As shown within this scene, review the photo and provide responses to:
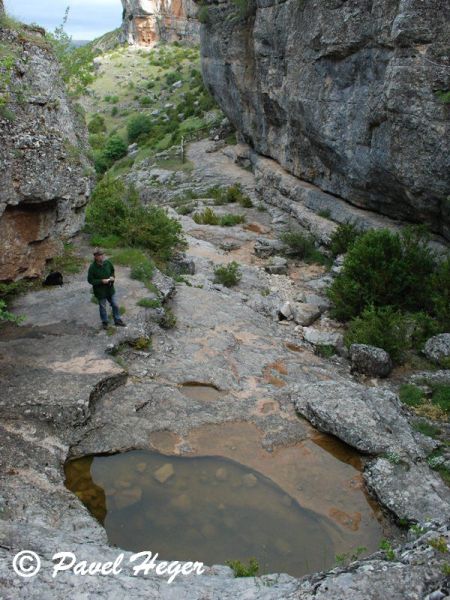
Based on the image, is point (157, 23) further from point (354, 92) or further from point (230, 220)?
point (354, 92)

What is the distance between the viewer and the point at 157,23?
65.1 m

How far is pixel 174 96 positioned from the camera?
158 feet

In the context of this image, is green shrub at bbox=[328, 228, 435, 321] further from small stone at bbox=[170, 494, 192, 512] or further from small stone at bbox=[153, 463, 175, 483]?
small stone at bbox=[170, 494, 192, 512]

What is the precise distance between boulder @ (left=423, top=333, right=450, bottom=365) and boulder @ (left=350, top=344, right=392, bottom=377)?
1081mm

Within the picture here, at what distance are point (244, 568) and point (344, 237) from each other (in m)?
13.6

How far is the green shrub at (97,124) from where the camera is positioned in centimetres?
4641

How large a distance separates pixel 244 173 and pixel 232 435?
74.1 feet

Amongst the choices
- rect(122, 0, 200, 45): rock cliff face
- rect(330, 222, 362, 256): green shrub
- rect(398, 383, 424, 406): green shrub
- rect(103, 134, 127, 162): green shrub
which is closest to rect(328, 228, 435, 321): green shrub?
rect(398, 383, 424, 406): green shrub

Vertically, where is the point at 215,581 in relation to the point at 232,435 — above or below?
above

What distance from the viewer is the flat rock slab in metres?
7.77

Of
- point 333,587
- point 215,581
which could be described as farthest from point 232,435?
point 333,587

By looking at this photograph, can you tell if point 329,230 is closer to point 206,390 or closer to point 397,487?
point 206,390

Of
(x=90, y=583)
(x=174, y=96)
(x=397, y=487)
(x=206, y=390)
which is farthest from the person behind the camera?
(x=174, y=96)

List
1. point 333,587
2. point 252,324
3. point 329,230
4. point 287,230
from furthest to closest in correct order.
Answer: point 287,230 → point 329,230 → point 252,324 → point 333,587
